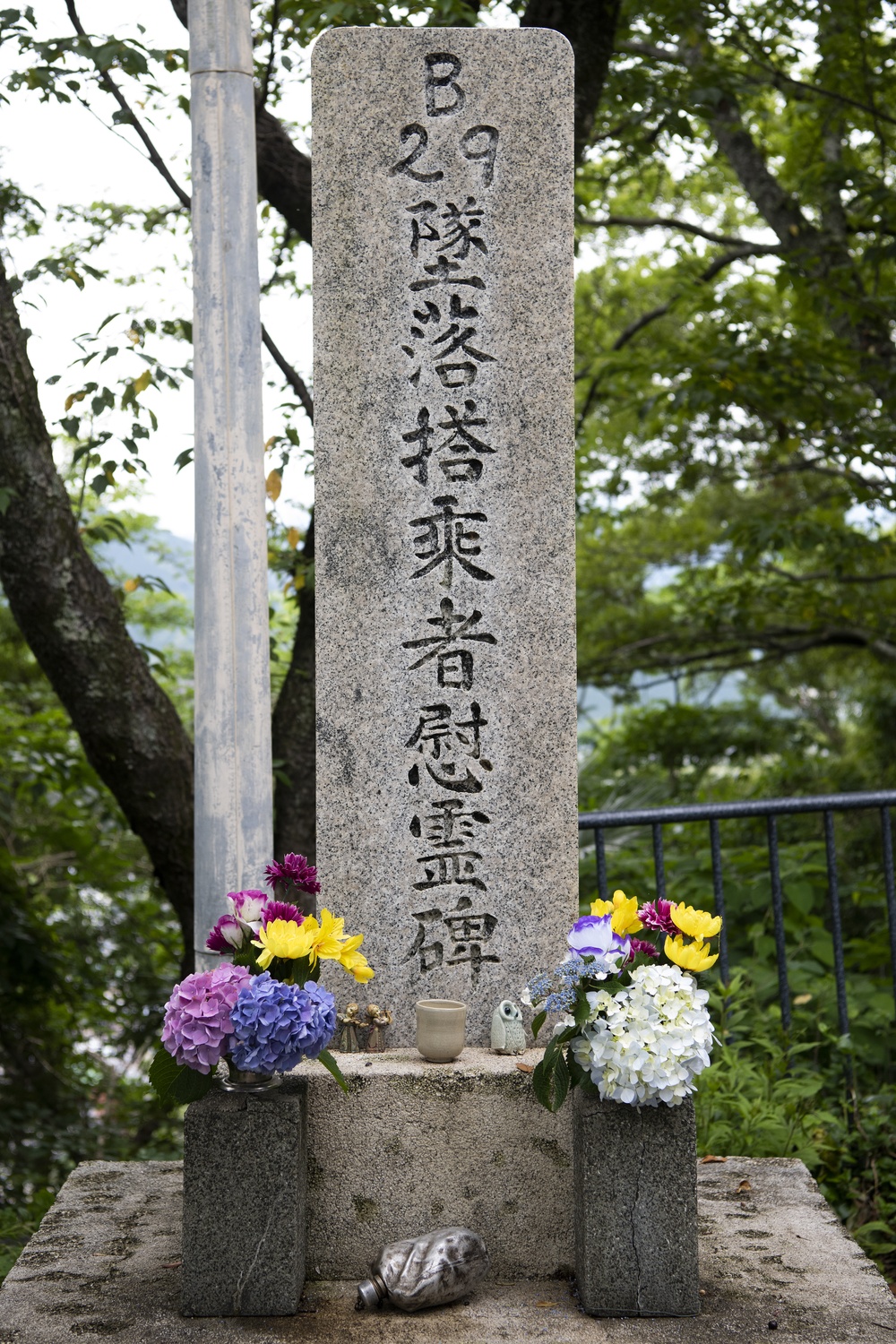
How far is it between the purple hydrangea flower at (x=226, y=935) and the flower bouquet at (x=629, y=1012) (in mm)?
628

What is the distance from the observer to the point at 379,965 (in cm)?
292

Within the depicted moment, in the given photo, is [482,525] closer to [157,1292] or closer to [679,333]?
[157,1292]

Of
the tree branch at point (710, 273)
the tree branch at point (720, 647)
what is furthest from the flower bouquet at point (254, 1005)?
the tree branch at point (720, 647)

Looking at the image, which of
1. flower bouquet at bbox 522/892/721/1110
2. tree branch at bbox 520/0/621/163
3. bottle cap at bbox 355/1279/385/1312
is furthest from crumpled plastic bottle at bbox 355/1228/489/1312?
tree branch at bbox 520/0/621/163

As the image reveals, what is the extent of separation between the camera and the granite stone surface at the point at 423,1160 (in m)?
2.65

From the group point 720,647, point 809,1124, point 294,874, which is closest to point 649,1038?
point 294,874

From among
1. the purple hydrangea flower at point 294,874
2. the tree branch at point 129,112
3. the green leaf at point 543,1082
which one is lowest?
the green leaf at point 543,1082

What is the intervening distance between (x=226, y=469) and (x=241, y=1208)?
160 centimetres

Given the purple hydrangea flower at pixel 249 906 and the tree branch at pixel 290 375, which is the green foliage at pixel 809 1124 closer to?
the purple hydrangea flower at pixel 249 906

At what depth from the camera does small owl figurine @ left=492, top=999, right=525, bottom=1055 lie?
9.24 feet

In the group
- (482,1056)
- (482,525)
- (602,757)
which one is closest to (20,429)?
(482,525)

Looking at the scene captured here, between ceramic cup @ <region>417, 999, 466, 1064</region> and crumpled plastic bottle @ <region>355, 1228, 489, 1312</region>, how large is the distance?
1.23 feet

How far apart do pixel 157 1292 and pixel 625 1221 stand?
995 mm

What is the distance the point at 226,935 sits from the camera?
8.11 feet
